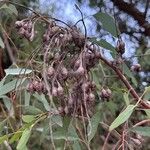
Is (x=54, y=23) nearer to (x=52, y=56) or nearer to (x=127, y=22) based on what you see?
(x=52, y=56)

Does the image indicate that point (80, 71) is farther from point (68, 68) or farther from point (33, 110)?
point (33, 110)

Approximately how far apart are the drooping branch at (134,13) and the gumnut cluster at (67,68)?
25.4 inches

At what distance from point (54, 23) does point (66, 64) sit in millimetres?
56

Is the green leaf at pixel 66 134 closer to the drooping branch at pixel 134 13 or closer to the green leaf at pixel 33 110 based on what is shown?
the green leaf at pixel 33 110

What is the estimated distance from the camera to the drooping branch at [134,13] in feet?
4.13

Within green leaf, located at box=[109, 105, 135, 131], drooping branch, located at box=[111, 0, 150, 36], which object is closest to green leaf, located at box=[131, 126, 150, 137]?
green leaf, located at box=[109, 105, 135, 131]

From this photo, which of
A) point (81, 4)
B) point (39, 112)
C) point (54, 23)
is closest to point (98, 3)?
point (81, 4)

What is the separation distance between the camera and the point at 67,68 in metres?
0.61

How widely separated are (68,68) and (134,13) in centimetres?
72

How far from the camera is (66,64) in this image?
0.61 metres

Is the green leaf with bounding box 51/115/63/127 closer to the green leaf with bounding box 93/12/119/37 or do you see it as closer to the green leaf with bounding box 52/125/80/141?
the green leaf with bounding box 52/125/80/141

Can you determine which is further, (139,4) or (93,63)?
(139,4)

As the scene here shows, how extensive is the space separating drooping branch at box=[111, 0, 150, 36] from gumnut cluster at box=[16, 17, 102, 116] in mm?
646

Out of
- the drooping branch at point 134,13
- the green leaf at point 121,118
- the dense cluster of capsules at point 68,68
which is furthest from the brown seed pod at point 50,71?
the drooping branch at point 134,13
